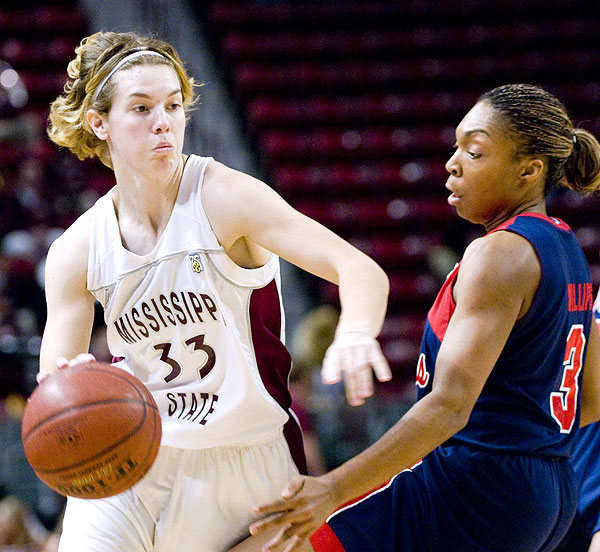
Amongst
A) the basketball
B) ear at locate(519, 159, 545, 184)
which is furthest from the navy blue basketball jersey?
the basketball

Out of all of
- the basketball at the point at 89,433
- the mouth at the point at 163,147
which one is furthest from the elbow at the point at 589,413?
the mouth at the point at 163,147

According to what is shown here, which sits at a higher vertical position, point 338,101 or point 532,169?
point 338,101

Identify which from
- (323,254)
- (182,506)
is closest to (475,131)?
(323,254)

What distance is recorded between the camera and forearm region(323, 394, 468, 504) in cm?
200

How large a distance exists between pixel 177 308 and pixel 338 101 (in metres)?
7.15

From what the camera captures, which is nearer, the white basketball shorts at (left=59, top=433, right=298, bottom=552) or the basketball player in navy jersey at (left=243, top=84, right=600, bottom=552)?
the basketball player in navy jersey at (left=243, top=84, right=600, bottom=552)

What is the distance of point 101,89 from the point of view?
2.41m

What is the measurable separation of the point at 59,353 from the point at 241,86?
701 cm

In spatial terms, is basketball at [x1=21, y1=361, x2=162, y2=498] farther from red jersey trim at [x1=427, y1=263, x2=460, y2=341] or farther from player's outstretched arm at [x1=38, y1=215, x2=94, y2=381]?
red jersey trim at [x1=427, y1=263, x2=460, y2=341]

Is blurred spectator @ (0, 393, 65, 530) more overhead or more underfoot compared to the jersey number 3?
more underfoot

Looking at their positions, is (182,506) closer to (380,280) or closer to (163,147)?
(380,280)

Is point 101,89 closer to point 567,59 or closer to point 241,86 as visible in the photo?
point 241,86

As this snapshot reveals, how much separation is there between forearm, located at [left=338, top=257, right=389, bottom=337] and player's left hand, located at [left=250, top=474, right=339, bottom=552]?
347mm

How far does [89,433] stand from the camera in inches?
77.7
